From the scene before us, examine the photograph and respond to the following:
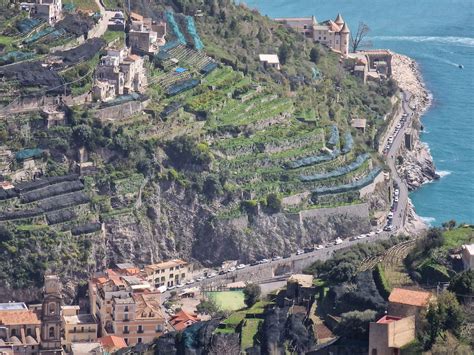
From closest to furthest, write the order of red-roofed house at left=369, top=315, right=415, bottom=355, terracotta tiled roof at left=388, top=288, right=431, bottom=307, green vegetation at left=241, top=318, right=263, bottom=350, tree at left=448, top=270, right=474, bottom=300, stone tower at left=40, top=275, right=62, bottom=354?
red-roofed house at left=369, top=315, right=415, bottom=355 < terracotta tiled roof at left=388, top=288, right=431, bottom=307 < tree at left=448, top=270, right=474, bottom=300 < green vegetation at left=241, top=318, right=263, bottom=350 < stone tower at left=40, top=275, right=62, bottom=354

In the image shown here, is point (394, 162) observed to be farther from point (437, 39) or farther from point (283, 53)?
point (437, 39)

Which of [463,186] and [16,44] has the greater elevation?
[16,44]

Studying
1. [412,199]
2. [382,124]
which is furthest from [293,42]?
[412,199]

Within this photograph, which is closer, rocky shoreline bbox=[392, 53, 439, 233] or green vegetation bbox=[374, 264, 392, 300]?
green vegetation bbox=[374, 264, 392, 300]

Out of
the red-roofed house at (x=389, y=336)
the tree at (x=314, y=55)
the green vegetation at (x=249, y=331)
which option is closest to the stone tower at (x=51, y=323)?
the green vegetation at (x=249, y=331)

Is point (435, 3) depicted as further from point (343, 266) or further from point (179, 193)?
point (343, 266)

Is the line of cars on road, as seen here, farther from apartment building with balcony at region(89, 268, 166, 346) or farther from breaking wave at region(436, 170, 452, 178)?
apartment building with balcony at region(89, 268, 166, 346)

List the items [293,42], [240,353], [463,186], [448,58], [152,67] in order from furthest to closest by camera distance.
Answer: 1. [448,58]
2. [293,42]
3. [463,186]
4. [152,67]
5. [240,353]

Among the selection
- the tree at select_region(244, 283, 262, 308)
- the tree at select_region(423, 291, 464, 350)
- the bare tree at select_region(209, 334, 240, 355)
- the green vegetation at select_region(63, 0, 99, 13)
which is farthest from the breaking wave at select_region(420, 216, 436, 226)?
the tree at select_region(423, 291, 464, 350)
